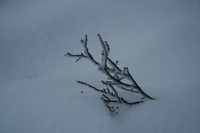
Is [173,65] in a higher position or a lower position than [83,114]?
higher

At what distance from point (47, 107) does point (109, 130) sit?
1.08 metres

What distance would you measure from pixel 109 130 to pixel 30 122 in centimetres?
117

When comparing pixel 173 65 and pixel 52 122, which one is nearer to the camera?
pixel 52 122

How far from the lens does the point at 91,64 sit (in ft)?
15.4

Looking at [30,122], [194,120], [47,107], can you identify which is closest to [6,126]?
[30,122]

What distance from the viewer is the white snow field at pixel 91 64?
66.1 inches

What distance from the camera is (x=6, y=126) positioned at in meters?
1.87

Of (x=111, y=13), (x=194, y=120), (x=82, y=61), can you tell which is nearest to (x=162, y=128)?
(x=194, y=120)

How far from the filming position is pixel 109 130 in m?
1.64

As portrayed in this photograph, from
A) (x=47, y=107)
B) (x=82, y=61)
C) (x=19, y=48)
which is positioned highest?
(x=19, y=48)

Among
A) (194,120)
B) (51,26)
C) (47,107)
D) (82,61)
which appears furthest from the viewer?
(51,26)

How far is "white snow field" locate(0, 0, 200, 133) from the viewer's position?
66.1 inches

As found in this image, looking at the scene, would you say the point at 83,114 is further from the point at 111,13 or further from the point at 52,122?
the point at 111,13

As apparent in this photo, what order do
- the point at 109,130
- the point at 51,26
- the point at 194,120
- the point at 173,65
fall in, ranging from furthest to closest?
1. the point at 51,26
2. the point at 173,65
3. the point at 109,130
4. the point at 194,120
